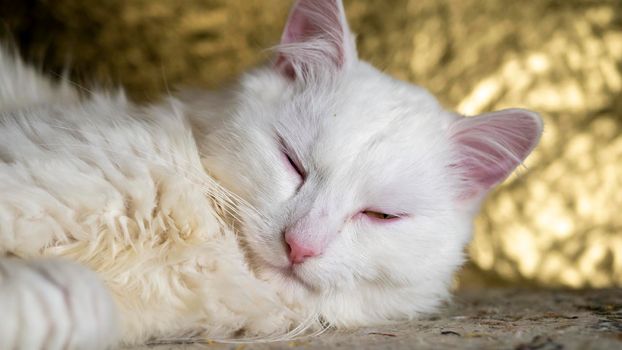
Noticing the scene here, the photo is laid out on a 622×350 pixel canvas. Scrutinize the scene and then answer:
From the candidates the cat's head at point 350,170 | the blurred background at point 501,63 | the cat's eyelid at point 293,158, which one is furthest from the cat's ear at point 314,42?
the blurred background at point 501,63

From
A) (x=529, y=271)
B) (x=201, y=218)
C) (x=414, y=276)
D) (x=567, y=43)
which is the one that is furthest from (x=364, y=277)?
(x=567, y=43)

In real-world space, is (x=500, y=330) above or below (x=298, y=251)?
below

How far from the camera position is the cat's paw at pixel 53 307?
0.82 meters

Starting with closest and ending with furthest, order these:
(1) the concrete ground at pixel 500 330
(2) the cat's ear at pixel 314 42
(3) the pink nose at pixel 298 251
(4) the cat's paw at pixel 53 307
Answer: (4) the cat's paw at pixel 53 307
(1) the concrete ground at pixel 500 330
(3) the pink nose at pixel 298 251
(2) the cat's ear at pixel 314 42

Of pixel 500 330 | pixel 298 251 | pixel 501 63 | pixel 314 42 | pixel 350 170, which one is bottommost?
pixel 500 330

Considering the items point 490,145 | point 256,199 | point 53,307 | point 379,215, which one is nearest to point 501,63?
point 490,145

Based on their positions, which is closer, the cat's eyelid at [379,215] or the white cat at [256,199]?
the white cat at [256,199]

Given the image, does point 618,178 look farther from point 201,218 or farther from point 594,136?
point 201,218

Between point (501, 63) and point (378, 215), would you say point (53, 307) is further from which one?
point (501, 63)

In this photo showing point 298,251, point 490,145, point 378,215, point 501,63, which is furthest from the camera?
point 501,63

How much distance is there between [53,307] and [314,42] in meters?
0.75

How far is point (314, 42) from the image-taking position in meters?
1.34

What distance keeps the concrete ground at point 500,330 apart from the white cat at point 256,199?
8cm

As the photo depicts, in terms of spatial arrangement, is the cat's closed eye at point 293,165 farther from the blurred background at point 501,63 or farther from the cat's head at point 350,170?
the blurred background at point 501,63
